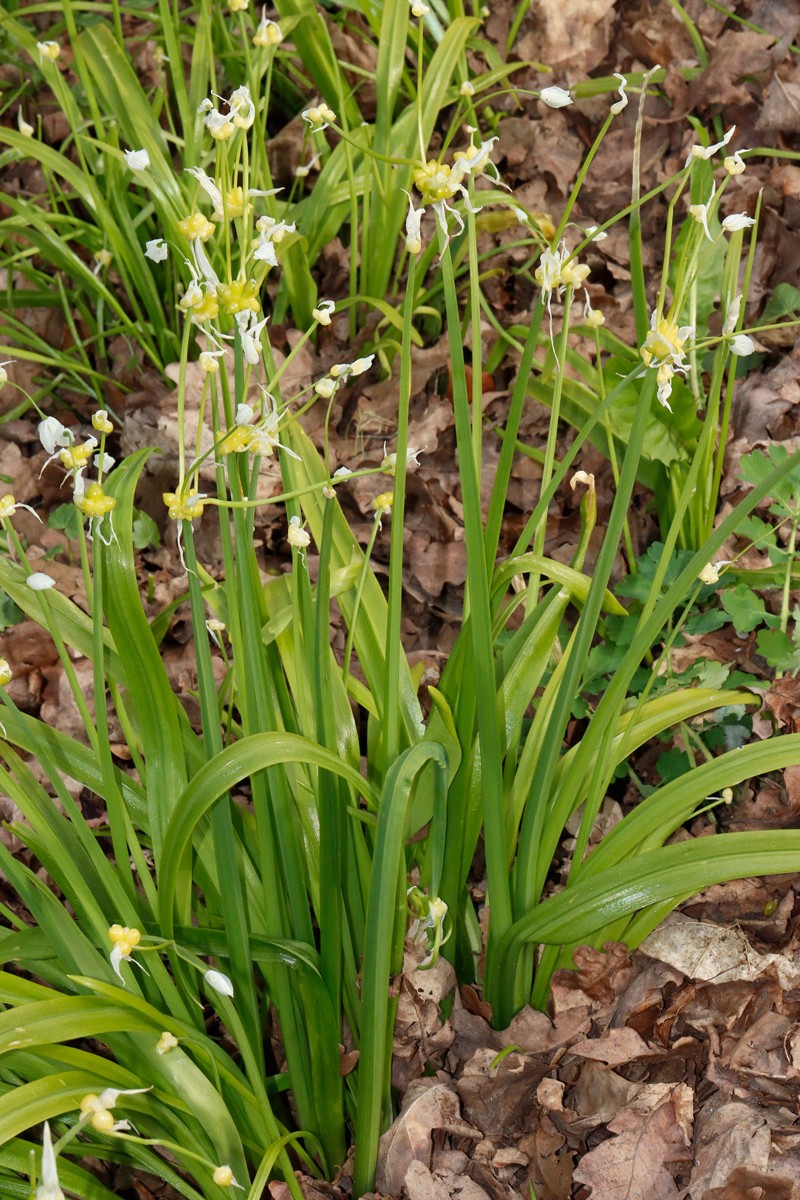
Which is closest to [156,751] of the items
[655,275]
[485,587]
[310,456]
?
[485,587]

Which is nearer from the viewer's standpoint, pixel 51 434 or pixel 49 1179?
pixel 49 1179

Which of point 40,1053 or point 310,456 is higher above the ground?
point 310,456

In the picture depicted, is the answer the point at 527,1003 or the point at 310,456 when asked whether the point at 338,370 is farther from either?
the point at 527,1003

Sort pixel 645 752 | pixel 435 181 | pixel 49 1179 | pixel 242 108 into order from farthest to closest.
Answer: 1. pixel 645 752
2. pixel 242 108
3. pixel 435 181
4. pixel 49 1179

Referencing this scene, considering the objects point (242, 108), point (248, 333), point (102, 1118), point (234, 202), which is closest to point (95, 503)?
point (248, 333)

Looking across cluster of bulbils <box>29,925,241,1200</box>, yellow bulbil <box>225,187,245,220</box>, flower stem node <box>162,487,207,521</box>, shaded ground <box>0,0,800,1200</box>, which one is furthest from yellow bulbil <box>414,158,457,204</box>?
shaded ground <box>0,0,800,1200</box>

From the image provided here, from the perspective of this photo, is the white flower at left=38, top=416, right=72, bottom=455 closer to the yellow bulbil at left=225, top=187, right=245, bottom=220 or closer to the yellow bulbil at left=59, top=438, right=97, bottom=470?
the yellow bulbil at left=59, top=438, right=97, bottom=470

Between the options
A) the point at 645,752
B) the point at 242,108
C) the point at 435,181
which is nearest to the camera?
the point at 435,181

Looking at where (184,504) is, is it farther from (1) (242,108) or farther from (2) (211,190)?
(1) (242,108)

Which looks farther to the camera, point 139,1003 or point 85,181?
point 85,181
